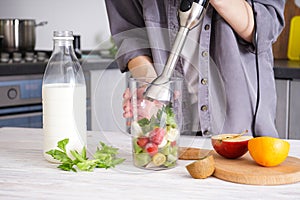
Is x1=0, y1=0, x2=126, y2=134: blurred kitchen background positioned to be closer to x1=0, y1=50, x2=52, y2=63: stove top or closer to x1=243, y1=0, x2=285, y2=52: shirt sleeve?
x1=0, y1=50, x2=52, y2=63: stove top

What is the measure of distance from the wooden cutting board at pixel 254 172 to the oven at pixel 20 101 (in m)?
1.63

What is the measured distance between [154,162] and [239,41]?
1.86 ft

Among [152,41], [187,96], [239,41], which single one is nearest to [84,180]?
Result: [187,96]

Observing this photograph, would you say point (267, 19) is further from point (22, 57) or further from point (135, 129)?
point (22, 57)

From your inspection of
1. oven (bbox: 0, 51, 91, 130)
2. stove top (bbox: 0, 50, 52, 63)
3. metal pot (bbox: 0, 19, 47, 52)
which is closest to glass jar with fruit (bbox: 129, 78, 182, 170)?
oven (bbox: 0, 51, 91, 130)

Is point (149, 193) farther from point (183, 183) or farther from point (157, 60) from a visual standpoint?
point (157, 60)

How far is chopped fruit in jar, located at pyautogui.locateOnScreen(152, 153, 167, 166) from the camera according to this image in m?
1.04

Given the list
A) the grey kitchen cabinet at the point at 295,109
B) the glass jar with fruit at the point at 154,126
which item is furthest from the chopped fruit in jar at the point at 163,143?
the grey kitchen cabinet at the point at 295,109

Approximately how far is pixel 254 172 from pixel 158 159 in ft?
0.58

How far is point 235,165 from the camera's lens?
3.42 ft

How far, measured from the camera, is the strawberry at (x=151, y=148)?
101 centimetres

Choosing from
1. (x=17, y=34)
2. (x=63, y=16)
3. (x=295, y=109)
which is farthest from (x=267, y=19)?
(x=63, y=16)

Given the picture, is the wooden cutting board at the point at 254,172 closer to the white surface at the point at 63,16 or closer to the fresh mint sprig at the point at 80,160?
the fresh mint sprig at the point at 80,160

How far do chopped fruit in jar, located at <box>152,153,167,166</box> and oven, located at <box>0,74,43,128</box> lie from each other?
1577 mm
